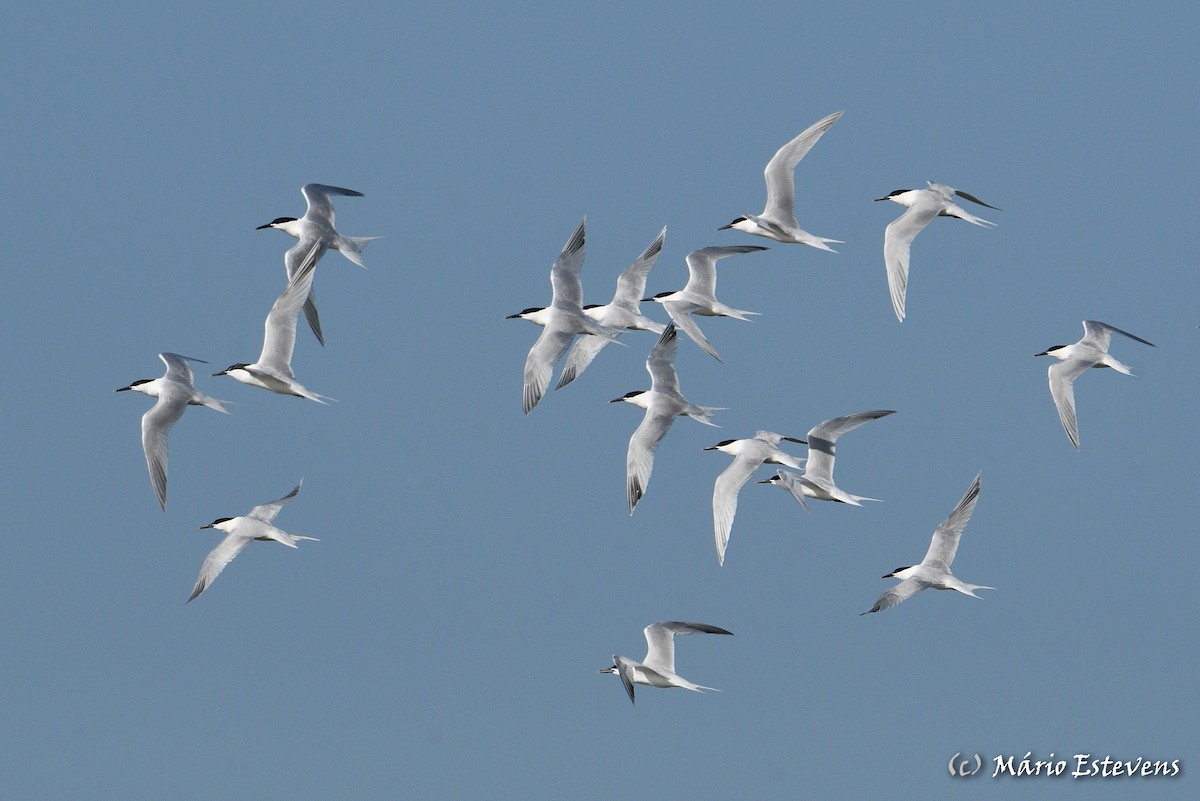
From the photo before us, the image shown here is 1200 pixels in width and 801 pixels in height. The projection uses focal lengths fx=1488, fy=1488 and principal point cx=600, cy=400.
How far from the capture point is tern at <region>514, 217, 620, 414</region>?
608 inches

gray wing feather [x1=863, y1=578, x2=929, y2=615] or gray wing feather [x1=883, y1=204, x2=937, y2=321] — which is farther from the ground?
gray wing feather [x1=883, y1=204, x2=937, y2=321]

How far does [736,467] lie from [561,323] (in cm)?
253

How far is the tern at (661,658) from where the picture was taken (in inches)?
570

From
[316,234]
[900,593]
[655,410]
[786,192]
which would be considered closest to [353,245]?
[316,234]

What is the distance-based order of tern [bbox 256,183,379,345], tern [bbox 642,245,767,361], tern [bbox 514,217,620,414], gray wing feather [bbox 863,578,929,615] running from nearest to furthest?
gray wing feather [bbox 863,578,929,615]
tern [bbox 514,217,620,414]
tern [bbox 256,183,379,345]
tern [bbox 642,245,767,361]

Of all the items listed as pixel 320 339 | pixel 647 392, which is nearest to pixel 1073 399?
pixel 647 392

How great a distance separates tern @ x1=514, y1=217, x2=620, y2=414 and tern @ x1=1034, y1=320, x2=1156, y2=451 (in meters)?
4.82

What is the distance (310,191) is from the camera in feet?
57.4

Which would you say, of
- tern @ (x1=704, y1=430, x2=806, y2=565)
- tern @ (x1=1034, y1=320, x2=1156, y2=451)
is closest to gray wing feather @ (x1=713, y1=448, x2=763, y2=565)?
tern @ (x1=704, y1=430, x2=806, y2=565)

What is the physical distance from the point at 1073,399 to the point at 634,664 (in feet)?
18.5

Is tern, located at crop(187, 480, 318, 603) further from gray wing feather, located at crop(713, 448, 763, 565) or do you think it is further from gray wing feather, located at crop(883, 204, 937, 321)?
gray wing feather, located at crop(883, 204, 937, 321)

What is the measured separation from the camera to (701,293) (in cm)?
1719

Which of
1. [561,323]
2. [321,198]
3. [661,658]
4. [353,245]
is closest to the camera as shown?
[661,658]

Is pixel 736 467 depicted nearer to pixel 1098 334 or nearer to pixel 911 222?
pixel 911 222
